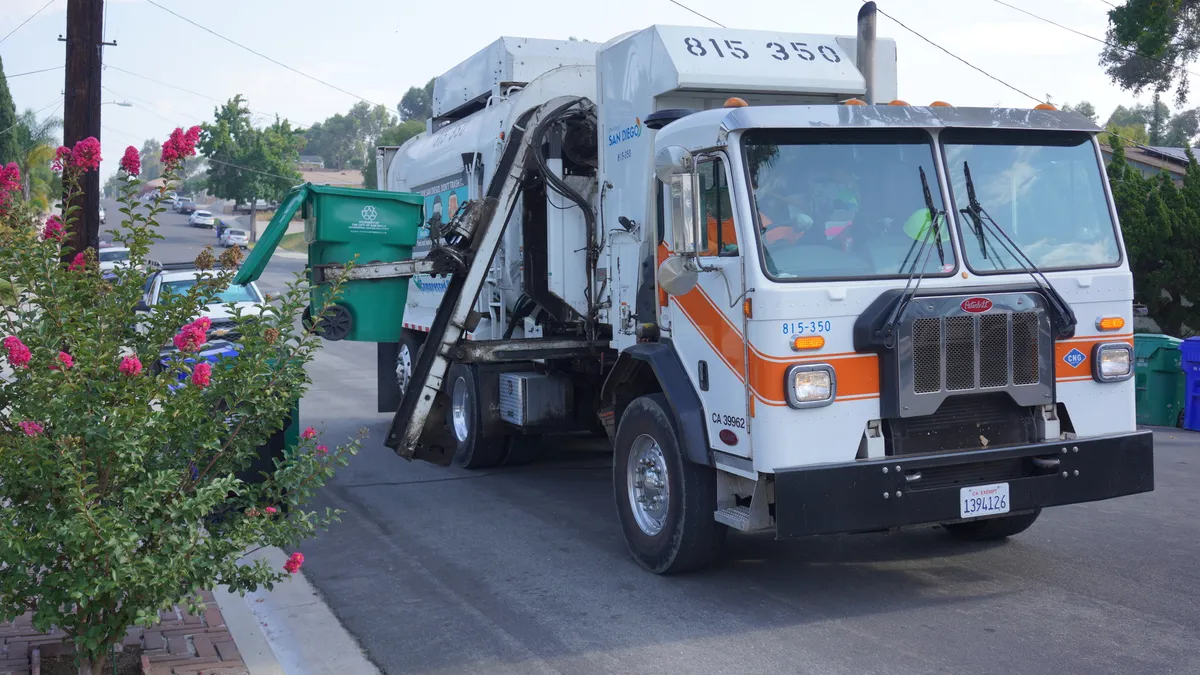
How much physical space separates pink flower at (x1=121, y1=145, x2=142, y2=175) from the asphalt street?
2571mm

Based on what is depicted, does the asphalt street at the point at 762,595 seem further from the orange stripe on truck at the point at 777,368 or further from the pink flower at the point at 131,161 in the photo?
the pink flower at the point at 131,161

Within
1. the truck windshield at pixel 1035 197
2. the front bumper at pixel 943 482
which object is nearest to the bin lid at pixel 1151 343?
the truck windshield at pixel 1035 197

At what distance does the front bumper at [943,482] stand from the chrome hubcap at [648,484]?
3.91 ft

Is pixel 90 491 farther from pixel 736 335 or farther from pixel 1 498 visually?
pixel 736 335

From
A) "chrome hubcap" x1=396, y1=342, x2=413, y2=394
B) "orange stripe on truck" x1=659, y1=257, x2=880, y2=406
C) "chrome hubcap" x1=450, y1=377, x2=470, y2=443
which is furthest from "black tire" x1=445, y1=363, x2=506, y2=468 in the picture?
"orange stripe on truck" x1=659, y1=257, x2=880, y2=406

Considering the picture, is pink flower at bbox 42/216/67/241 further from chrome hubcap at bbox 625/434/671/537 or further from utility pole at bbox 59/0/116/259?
utility pole at bbox 59/0/116/259

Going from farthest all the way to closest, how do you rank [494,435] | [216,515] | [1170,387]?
[1170,387] → [494,435] → [216,515]

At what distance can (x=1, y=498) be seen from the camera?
4.52 m

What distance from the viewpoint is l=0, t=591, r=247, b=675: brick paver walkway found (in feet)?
16.6

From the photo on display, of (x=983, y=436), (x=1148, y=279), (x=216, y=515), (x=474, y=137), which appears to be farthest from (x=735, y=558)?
(x=1148, y=279)

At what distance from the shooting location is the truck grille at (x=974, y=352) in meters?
5.70

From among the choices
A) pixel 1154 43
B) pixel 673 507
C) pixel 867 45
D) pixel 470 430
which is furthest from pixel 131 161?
pixel 1154 43

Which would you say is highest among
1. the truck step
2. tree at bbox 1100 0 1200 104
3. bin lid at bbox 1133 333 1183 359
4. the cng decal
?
tree at bbox 1100 0 1200 104

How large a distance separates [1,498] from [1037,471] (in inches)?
195
